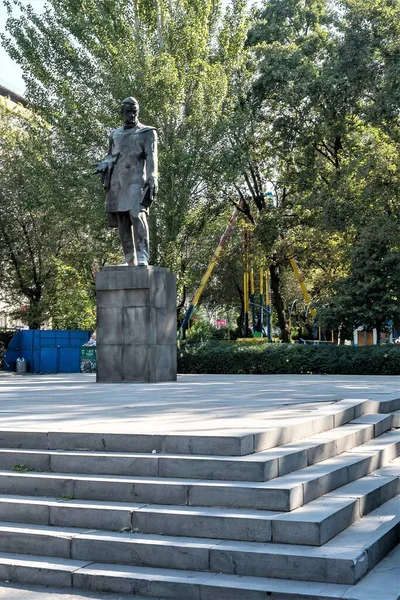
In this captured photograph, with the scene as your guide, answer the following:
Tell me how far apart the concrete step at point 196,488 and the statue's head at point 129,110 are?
9350mm

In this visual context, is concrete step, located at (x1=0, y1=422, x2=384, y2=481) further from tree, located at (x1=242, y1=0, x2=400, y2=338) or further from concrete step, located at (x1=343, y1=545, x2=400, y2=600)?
tree, located at (x1=242, y1=0, x2=400, y2=338)

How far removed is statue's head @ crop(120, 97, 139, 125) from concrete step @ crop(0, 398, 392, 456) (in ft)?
28.4

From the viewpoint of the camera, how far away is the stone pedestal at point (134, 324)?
14.5m

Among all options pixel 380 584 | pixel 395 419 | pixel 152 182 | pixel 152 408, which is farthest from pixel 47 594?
pixel 152 182

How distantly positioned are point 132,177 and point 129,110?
47.7 inches

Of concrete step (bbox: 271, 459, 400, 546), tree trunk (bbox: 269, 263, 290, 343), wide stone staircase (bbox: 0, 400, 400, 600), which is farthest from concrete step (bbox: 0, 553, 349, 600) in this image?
tree trunk (bbox: 269, 263, 290, 343)

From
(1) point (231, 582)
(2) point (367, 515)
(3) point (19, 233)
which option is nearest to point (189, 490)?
(1) point (231, 582)

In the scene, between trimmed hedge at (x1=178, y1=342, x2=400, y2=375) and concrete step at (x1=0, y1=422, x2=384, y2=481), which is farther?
trimmed hedge at (x1=178, y1=342, x2=400, y2=375)

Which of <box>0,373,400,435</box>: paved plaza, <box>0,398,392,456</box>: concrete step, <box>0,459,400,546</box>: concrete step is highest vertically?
<box>0,373,400,435</box>: paved plaza

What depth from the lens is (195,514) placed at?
555cm

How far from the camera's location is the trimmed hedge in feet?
73.3

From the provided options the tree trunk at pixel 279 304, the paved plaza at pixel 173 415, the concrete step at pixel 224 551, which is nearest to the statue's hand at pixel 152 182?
the paved plaza at pixel 173 415

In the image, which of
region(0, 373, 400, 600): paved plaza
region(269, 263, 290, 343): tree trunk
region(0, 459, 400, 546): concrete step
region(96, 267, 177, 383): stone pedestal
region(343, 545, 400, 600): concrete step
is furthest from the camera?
region(269, 263, 290, 343): tree trunk

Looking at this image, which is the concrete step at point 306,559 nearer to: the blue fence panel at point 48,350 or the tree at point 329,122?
the tree at point 329,122
